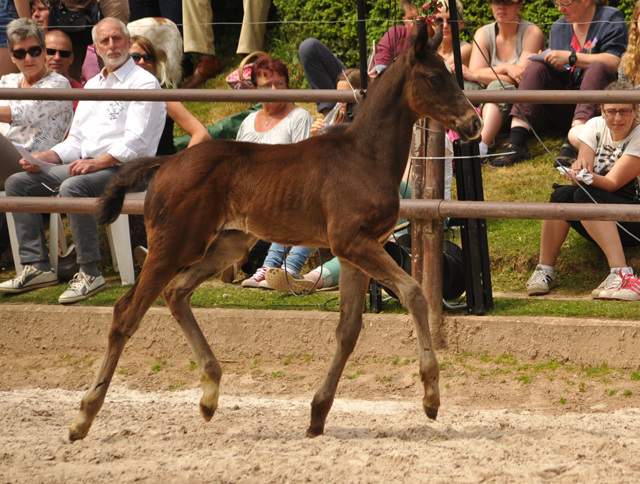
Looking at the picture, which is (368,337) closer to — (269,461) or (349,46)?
(269,461)

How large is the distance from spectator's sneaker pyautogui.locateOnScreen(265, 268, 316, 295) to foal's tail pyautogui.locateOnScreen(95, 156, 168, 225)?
1.85 m

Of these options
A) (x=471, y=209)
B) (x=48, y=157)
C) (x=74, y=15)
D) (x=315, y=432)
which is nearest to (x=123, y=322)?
(x=315, y=432)

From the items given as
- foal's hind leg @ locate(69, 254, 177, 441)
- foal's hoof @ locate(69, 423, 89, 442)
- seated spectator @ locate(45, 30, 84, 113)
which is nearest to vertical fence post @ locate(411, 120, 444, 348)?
foal's hind leg @ locate(69, 254, 177, 441)

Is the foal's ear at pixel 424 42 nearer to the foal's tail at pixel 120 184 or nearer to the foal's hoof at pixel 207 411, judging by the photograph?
the foal's tail at pixel 120 184

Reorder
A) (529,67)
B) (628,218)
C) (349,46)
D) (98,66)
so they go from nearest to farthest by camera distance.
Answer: (628,218), (529,67), (98,66), (349,46)

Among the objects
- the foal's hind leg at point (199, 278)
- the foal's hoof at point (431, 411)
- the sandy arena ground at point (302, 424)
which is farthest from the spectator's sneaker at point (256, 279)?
the foal's hoof at point (431, 411)

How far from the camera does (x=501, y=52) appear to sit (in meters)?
7.51

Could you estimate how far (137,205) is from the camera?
15.9ft

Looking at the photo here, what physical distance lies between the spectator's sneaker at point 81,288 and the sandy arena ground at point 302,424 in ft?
1.11

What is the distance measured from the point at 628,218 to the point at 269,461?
2393 mm

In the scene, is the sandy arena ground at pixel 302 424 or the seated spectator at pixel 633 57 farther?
the seated spectator at pixel 633 57

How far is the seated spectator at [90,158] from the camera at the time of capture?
18.9 ft

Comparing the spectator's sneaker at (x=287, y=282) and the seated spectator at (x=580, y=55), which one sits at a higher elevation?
the seated spectator at (x=580, y=55)

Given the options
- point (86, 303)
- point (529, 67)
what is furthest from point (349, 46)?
point (86, 303)
